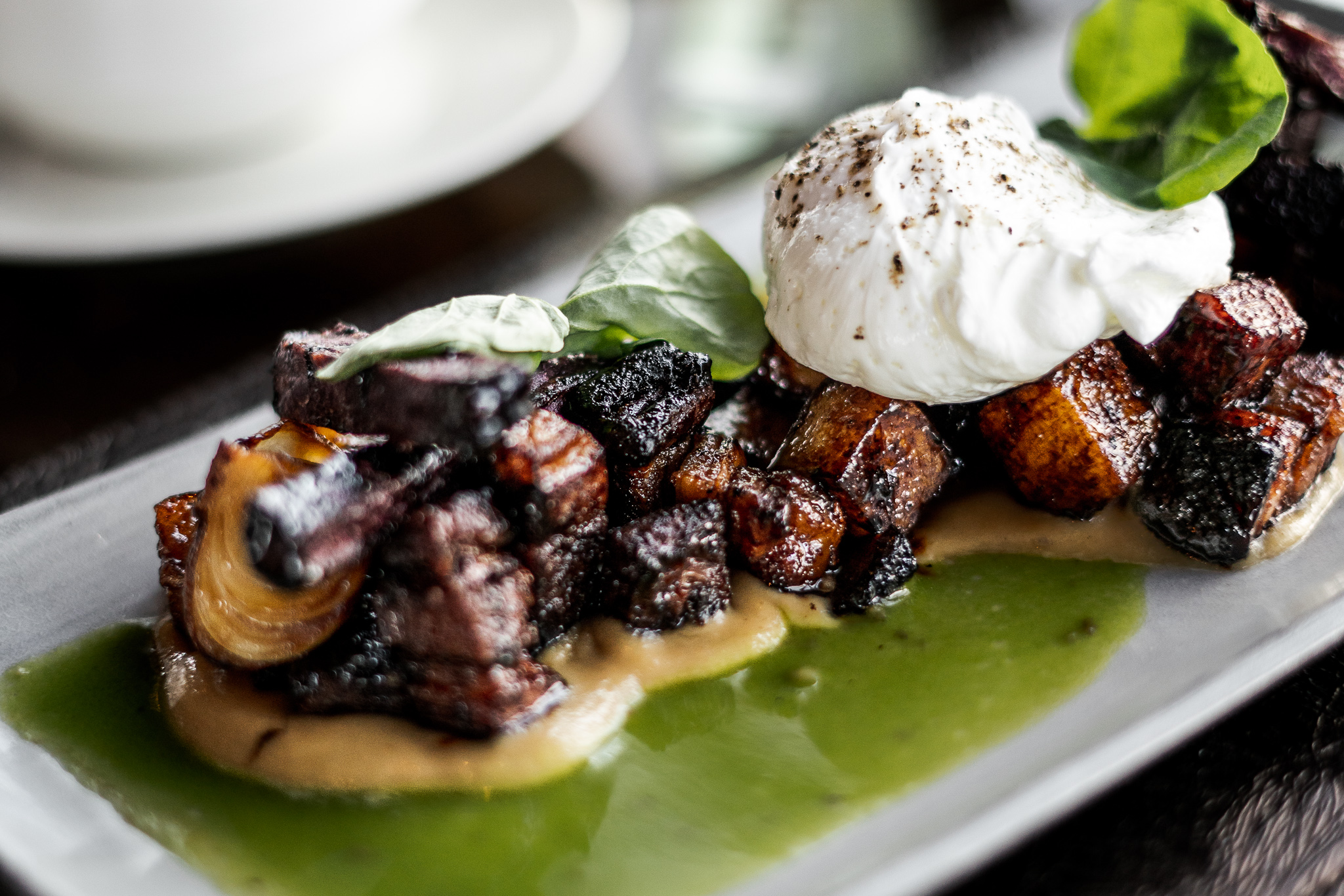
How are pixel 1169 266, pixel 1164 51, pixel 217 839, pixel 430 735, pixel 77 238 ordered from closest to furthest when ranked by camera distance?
pixel 217 839 → pixel 430 735 → pixel 1169 266 → pixel 1164 51 → pixel 77 238

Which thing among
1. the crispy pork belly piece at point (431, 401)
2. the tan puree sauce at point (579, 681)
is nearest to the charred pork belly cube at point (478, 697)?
the tan puree sauce at point (579, 681)

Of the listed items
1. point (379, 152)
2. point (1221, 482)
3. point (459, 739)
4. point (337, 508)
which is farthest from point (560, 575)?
point (379, 152)

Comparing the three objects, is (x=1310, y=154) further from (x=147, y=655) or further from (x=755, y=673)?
(x=147, y=655)

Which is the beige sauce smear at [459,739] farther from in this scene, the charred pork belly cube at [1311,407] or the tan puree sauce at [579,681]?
the charred pork belly cube at [1311,407]

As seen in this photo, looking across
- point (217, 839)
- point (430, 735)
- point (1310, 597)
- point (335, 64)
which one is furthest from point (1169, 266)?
point (335, 64)

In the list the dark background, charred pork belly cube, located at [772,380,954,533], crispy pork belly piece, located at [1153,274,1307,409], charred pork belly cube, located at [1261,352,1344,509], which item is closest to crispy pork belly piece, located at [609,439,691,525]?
charred pork belly cube, located at [772,380,954,533]
